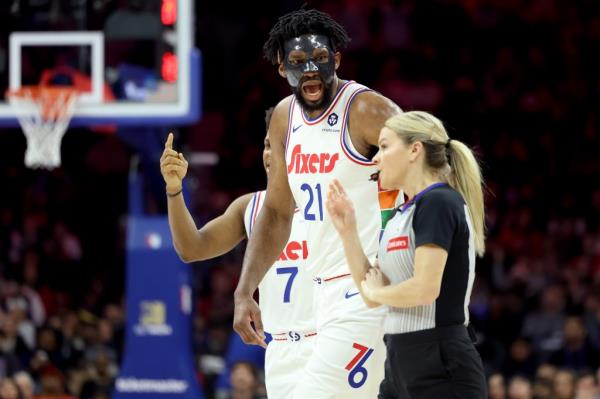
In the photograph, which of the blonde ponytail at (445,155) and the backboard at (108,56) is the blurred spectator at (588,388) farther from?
the blonde ponytail at (445,155)

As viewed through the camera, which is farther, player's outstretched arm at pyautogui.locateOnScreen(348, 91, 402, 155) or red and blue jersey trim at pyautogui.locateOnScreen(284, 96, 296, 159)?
red and blue jersey trim at pyautogui.locateOnScreen(284, 96, 296, 159)

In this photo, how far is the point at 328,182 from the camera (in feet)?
17.4

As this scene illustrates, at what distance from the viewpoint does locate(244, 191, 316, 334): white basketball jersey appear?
615cm

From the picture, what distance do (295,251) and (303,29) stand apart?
4.72ft

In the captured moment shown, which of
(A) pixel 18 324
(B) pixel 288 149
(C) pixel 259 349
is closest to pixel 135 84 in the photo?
(C) pixel 259 349

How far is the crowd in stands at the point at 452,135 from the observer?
1337 cm

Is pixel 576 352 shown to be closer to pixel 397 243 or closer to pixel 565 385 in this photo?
pixel 565 385

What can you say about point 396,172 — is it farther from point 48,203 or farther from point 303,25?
point 48,203

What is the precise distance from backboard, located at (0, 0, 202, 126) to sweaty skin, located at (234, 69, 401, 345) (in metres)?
5.03

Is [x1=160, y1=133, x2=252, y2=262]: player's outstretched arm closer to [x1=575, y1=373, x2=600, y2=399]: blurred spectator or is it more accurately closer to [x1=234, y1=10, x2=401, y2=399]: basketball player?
[x1=234, y1=10, x2=401, y2=399]: basketball player

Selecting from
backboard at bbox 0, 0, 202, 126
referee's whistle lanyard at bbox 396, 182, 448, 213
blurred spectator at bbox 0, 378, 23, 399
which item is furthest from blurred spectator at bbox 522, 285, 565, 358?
referee's whistle lanyard at bbox 396, 182, 448, 213

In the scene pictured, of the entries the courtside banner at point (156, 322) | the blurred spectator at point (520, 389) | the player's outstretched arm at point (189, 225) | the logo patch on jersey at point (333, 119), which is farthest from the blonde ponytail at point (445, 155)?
the courtside banner at point (156, 322)

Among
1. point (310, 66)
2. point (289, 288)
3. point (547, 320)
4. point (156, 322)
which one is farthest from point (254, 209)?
point (547, 320)

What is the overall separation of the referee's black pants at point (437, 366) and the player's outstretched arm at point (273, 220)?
4.15 feet
